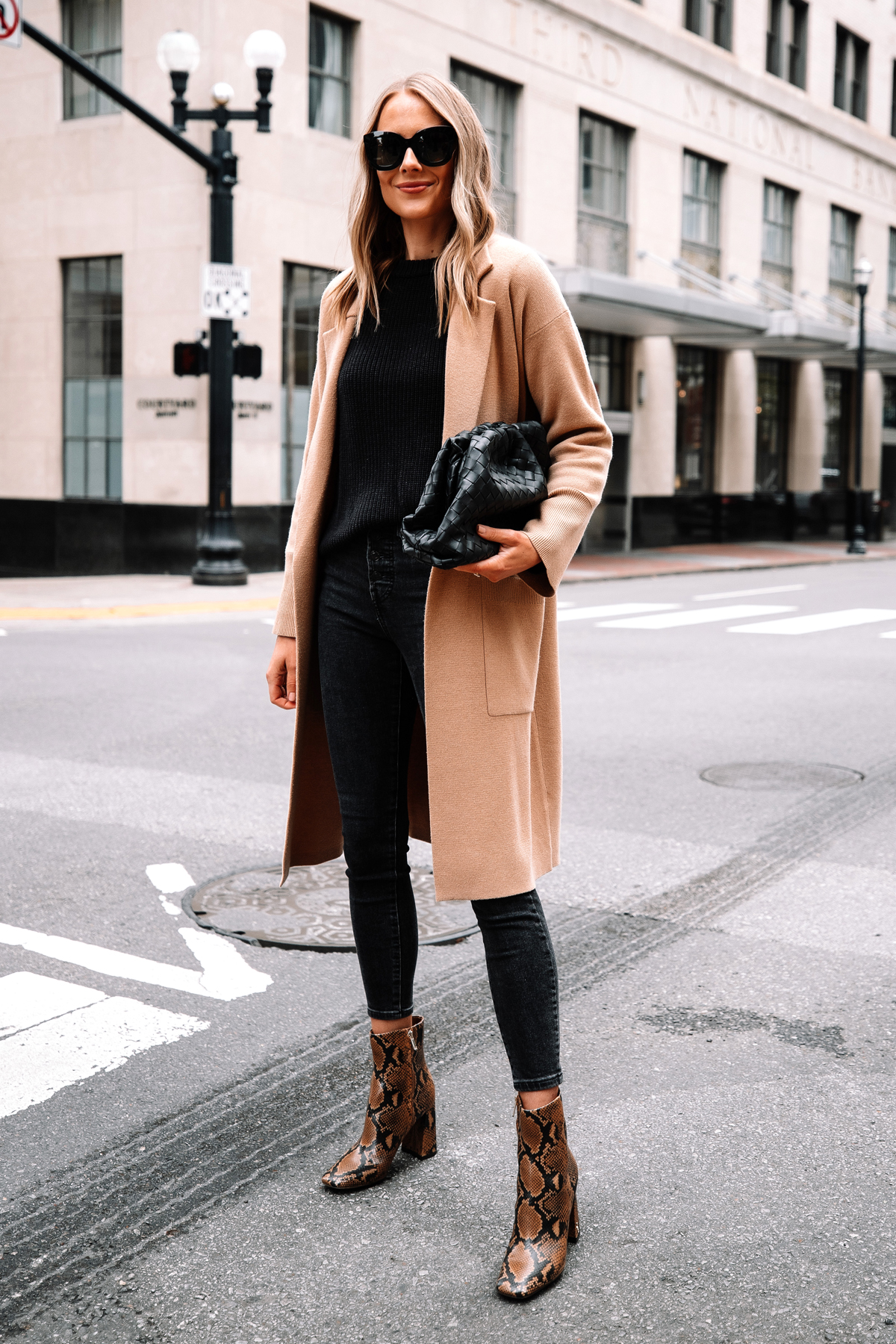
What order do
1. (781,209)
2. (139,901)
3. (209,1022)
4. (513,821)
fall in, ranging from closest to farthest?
1. (513,821)
2. (209,1022)
3. (139,901)
4. (781,209)

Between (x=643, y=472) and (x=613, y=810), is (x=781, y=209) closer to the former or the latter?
(x=643, y=472)

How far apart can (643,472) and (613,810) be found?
22687mm

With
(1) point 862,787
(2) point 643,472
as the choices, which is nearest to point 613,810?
(1) point 862,787

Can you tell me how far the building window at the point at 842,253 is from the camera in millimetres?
35312

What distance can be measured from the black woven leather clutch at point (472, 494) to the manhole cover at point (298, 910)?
6.50 ft

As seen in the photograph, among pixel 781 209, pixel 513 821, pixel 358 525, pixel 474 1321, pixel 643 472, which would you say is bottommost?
pixel 474 1321

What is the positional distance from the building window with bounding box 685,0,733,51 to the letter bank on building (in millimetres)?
85

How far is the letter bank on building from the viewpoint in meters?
19.8

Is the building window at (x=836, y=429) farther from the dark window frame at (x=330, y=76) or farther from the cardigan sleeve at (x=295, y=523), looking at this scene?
the cardigan sleeve at (x=295, y=523)

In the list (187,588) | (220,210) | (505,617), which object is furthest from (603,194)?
(505,617)

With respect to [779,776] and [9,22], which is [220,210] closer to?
[9,22]

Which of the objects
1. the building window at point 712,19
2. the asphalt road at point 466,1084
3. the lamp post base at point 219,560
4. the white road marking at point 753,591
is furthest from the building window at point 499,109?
the asphalt road at point 466,1084

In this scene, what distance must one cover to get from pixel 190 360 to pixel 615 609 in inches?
226

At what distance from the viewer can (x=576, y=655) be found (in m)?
11.4
